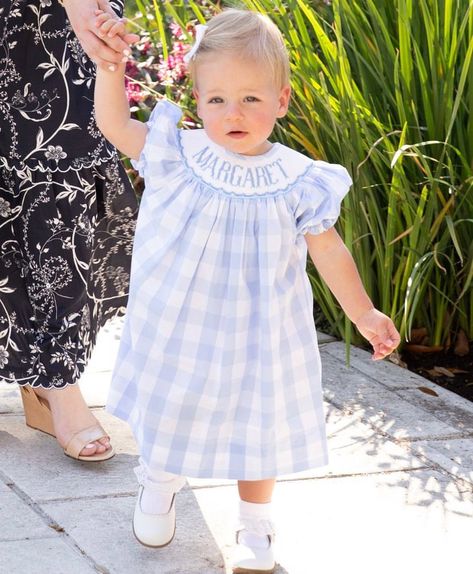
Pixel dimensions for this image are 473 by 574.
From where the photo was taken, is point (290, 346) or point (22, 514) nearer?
point (290, 346)

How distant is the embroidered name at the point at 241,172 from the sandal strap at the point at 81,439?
1029 millimetres

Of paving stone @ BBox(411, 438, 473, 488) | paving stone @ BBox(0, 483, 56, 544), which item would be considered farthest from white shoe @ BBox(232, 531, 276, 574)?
paving stone @ BBox(411, 438, 473, 488)

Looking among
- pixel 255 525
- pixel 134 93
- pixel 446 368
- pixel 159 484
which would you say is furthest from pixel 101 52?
pixel 134 93

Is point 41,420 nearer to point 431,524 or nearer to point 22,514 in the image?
point 22,514

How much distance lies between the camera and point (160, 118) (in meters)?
2.64

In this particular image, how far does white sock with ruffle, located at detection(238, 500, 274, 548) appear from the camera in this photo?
8.97ft

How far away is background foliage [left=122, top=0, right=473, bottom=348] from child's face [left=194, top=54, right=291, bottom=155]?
1.27 meters

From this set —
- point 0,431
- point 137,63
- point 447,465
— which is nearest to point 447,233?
point 447,465

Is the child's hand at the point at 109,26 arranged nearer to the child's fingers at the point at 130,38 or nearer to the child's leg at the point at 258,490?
the child's fingers at the point at 130,38

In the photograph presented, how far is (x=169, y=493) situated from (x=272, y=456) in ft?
0.98

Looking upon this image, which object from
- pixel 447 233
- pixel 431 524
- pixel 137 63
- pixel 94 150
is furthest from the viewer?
pixel 137 63

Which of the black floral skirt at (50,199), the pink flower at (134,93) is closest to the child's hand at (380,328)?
the black floral skirt at (50,199)

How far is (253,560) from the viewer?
2.70 m

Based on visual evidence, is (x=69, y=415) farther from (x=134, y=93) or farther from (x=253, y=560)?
(x=134, y=93)
